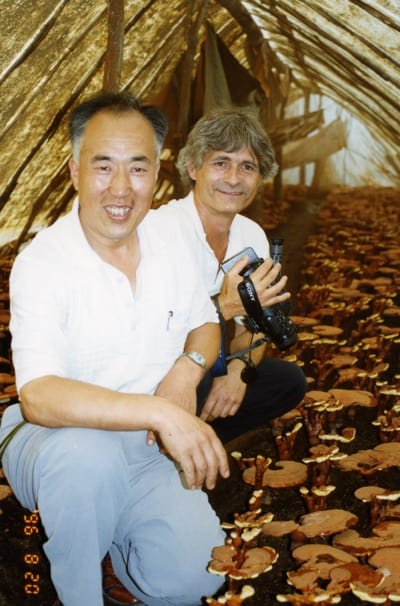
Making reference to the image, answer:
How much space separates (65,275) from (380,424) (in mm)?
2037

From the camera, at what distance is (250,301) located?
2.98 metres

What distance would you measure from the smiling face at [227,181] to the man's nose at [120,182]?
1.12m

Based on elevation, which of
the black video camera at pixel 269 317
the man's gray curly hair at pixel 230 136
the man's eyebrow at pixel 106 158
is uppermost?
the man's gray curly hair at pixel 230 136

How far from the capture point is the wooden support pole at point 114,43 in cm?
467

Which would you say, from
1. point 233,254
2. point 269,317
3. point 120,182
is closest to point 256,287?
point 269,317

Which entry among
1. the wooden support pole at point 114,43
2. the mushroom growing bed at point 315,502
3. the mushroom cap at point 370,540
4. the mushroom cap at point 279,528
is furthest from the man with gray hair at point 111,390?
the wooden support pole at point 114,43

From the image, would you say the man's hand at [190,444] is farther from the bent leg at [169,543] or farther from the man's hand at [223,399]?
the man's hand at [223,399]

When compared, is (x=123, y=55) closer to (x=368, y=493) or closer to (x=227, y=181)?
(x=227, y=181)

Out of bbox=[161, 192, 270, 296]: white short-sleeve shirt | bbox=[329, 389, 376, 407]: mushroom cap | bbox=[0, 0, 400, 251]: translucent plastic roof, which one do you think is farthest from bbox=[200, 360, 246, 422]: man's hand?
bbox=[0, 0, 400, 251]: translucent plastic roof

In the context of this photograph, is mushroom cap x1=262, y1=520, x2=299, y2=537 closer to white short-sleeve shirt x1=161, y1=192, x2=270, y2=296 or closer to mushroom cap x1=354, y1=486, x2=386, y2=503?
mushroom cap x1=354, y1=486, x2=386, y2=503

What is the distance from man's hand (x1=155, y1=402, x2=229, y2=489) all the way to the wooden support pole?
3410 mm

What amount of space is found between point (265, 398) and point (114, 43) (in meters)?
3.05

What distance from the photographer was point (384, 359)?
15.5 feet

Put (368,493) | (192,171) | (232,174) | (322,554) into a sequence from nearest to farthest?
(322,554) < (368,493) < (232,174) < (192,171)
